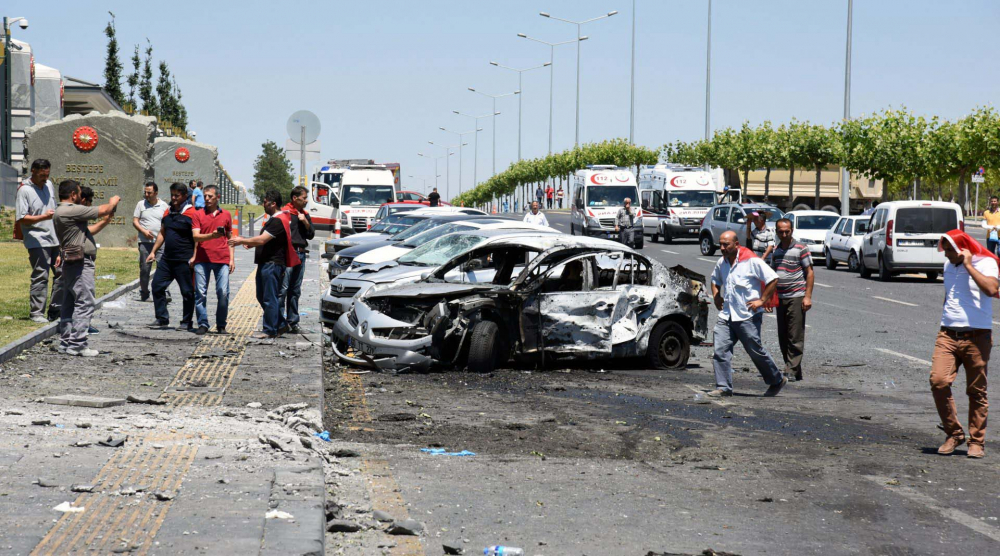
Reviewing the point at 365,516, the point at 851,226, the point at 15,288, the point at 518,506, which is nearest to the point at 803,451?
the point at 518,506

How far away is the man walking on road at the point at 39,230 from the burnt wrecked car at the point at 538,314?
3.84 metres

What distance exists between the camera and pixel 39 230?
1374 centimetres

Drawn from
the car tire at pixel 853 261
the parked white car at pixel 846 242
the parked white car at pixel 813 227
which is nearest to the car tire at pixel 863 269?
the parked white car at pixel 846 242

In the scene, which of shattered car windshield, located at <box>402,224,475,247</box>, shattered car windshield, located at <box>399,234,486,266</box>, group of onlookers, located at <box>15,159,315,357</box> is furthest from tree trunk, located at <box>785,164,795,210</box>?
group of onlookers, located at <box>15,159,315,357</box>

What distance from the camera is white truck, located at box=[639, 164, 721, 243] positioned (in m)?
43.8

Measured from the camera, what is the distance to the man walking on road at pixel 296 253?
1394cm

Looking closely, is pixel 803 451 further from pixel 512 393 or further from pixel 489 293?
pixel 489 293

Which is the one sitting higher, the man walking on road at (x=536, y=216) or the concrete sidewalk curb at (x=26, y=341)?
the man walking on road at (x=536, y=216)

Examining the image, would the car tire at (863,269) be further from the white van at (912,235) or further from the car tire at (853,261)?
the white van at (912,235)

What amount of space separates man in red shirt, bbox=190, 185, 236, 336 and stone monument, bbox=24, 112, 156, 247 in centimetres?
1748

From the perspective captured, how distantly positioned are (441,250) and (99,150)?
18438 millimetres

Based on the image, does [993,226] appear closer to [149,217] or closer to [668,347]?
[668,347]

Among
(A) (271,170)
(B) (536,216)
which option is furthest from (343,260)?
(A) (271,170)

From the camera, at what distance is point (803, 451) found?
8.34m
